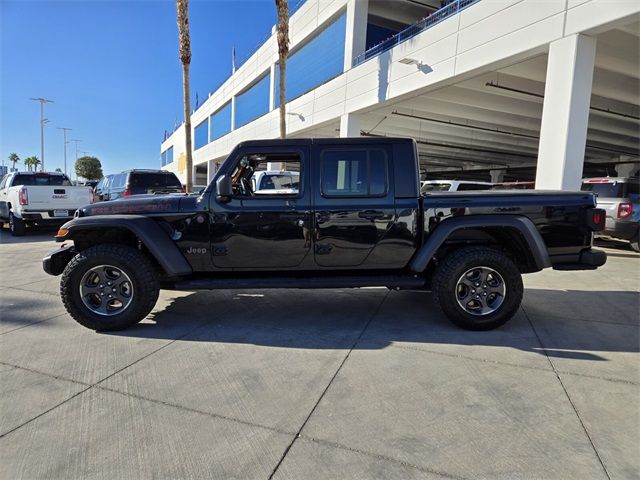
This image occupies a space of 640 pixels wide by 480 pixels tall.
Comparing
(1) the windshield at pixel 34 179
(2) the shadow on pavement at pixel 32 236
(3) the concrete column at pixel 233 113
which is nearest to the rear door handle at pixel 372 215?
(2) the shadow on pavement at pixel 32 236

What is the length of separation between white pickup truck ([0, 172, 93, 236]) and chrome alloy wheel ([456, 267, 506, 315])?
11191 millimetres

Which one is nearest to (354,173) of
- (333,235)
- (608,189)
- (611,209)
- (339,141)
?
(339,141)

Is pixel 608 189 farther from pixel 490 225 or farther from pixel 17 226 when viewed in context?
pixel 17 226

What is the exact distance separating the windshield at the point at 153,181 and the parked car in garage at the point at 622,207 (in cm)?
1135

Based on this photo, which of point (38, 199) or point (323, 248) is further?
point (38, 199)

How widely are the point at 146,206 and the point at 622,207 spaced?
9.70m

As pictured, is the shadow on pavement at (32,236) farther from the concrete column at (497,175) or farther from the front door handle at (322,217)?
the concrete column at (497,175)

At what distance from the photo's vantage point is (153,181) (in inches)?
473

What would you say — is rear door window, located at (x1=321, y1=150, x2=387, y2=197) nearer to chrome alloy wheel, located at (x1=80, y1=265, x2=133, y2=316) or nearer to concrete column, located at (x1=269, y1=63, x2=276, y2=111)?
chrome alloy wheel, located at (x1=80, y1=265, x2=133, y2=316)

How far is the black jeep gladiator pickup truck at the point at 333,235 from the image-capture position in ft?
12.8

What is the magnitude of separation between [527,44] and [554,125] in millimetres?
1977

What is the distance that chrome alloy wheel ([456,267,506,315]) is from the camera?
3.98m

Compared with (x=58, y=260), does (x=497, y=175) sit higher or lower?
higher

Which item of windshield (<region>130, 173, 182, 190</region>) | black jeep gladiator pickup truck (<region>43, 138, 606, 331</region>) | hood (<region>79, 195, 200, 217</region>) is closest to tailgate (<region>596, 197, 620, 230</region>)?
black jeep gladiator pickup truck (<region>43, 138, 606, 331</region>)
